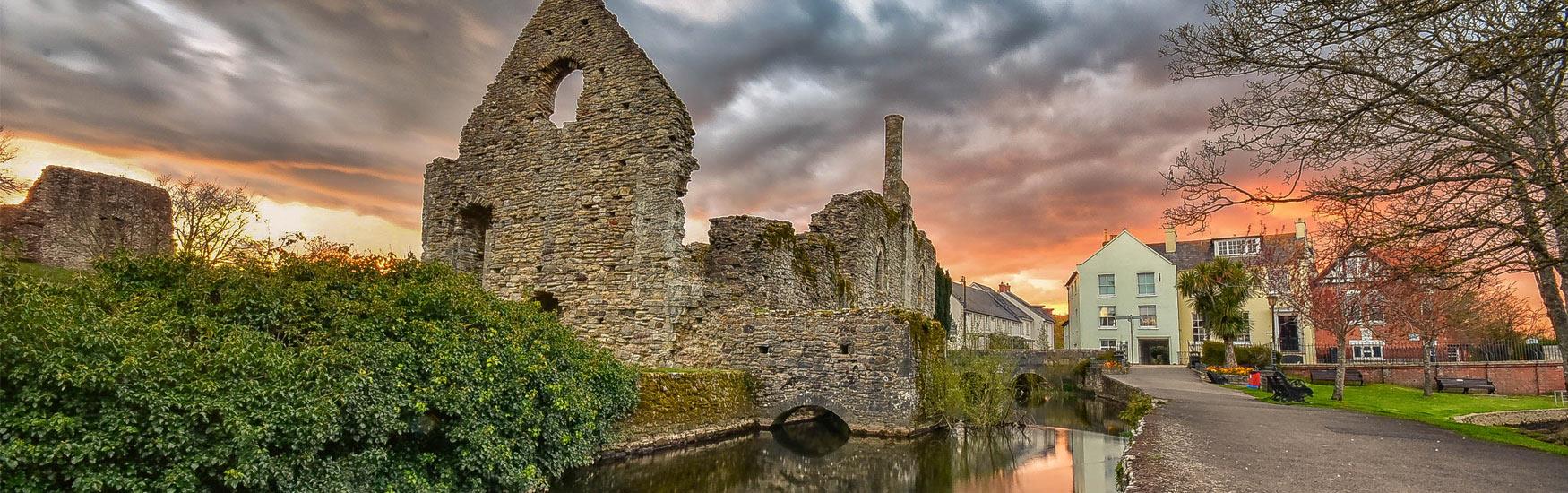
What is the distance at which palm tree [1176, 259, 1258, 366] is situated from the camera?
32.3 meters

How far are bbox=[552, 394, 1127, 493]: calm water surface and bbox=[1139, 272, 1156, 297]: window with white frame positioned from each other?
32.2 metres

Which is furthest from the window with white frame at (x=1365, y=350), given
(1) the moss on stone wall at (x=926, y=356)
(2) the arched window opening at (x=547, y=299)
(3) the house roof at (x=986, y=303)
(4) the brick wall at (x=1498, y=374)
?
(2) the arched window opening at (x=547, y=299)

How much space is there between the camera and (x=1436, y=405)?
63.9 ft

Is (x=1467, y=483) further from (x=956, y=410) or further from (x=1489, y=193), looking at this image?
(x=956, y=410)

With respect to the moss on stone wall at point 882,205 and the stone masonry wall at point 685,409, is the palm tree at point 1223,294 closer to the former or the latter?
the moss on stone wall at point 882,205

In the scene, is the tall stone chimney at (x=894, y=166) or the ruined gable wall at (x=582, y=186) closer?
the ruined gable wall at (x=582, y=186)

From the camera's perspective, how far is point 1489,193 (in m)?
9.20

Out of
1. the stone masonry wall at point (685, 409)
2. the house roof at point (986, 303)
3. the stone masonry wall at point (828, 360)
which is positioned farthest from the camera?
the house roof at point (986, 303)

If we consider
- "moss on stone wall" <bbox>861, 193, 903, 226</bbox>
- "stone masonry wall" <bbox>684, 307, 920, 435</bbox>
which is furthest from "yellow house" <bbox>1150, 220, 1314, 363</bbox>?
"stone masonry wall" <bbox>684, 307, 920, 435</bbox>

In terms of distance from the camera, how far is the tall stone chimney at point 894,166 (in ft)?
114

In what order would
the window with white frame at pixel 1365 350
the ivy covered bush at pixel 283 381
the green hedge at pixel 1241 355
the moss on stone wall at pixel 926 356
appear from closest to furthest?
the ivy covered bush at pixel 283 381
the moss on stone wall at pixel 926 356
the green hedge at pixel 1241 355
the window with white frame at pixel 1365 350

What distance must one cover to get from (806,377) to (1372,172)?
995cm

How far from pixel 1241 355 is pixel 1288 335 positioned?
10.9m

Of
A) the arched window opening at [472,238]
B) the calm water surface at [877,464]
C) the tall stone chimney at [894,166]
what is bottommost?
the calm water surface at [877,464]
